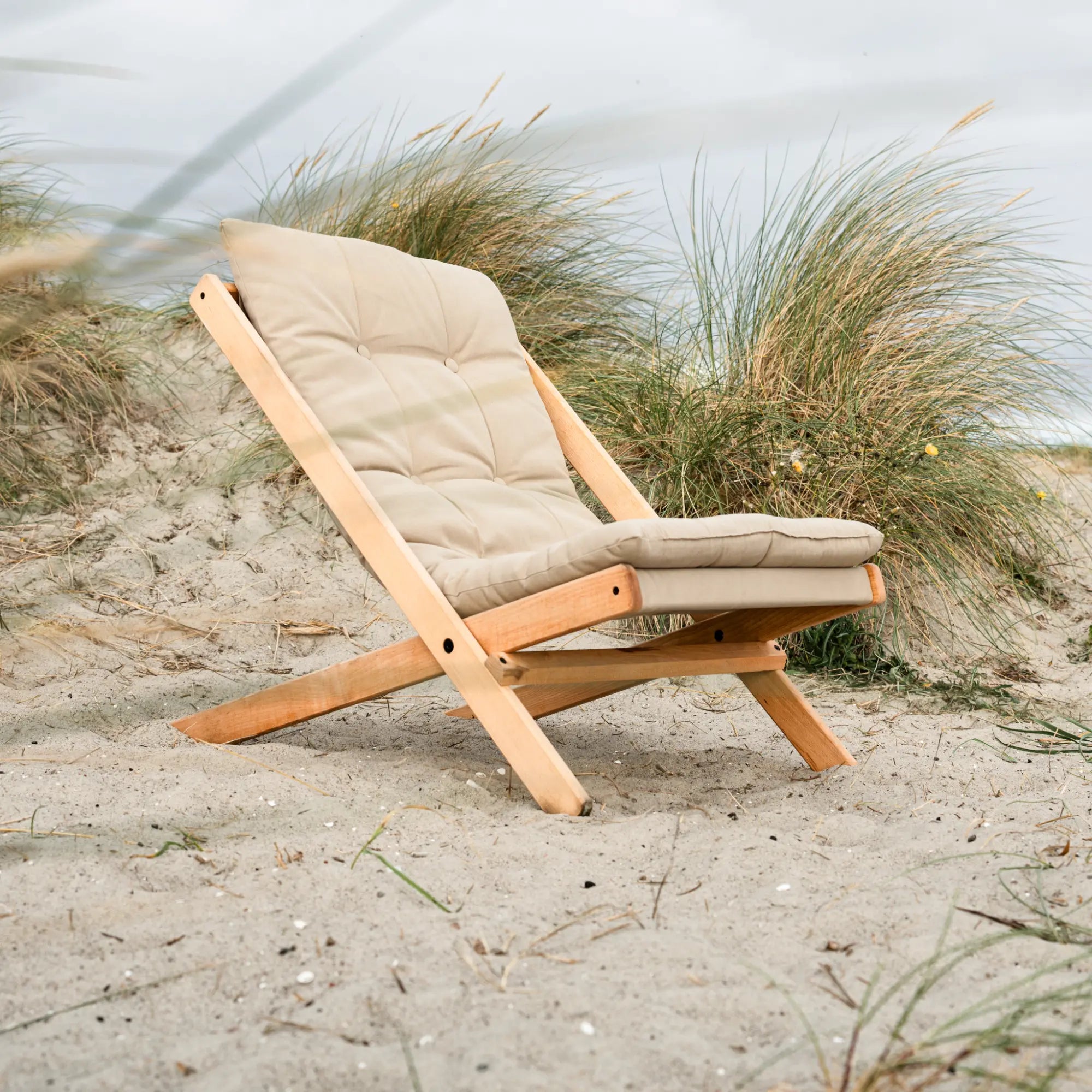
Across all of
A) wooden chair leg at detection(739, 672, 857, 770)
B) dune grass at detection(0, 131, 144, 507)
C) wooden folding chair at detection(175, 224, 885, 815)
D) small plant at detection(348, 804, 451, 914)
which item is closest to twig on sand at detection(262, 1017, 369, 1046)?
small plant at detection(348, 804, 451, 914)

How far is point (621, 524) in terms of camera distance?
178cm

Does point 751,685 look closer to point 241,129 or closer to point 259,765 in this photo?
point 259,765

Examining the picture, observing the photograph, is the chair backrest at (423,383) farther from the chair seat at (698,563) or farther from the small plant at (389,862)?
the small plant at (389,862)

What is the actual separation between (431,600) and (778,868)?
2.56 feet

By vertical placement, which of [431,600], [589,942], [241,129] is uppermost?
[241,129]

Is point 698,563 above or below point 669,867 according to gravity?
above

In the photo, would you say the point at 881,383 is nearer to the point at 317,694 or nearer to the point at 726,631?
the point at 726,631

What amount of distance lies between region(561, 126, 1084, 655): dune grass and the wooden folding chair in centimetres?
104

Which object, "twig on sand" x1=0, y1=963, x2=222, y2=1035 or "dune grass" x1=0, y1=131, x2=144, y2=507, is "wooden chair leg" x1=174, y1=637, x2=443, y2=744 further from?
"dune grass" x1=0, y1=131, x2=144, y2=507

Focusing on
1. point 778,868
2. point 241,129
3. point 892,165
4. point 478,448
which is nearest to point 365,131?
point 892,165

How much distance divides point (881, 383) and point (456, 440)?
1789 millimetres

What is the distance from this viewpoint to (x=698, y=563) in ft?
6.11

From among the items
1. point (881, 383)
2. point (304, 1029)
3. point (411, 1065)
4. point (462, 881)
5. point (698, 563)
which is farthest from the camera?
point (881, 383)

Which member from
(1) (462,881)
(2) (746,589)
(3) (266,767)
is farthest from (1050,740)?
(3) (266,767)
